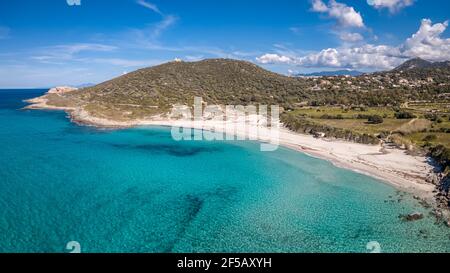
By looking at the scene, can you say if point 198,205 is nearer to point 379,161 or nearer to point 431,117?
point 379,161

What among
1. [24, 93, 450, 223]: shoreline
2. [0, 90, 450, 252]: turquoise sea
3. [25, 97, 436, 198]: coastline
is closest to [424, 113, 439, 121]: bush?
[24, 93, 450, 223]: shoreline

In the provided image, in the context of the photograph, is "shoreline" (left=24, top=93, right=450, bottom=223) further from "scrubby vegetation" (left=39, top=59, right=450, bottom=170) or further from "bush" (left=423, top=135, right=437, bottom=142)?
"bush" (left=423, top=135, right=437, bottom=142)

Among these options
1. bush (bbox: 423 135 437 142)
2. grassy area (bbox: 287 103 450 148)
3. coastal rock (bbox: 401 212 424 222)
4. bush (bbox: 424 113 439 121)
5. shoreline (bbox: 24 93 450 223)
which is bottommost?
coastal rock (bbox: 401 212 424 222)

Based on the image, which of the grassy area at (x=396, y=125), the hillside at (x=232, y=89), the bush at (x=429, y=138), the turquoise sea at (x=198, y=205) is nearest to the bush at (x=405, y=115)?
the grassy area at (x=396, y=125)

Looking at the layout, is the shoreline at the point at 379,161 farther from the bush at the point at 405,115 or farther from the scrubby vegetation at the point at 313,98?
the bush at the point at 405,115

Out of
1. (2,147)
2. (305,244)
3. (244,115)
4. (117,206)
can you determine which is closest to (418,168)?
(305,244)

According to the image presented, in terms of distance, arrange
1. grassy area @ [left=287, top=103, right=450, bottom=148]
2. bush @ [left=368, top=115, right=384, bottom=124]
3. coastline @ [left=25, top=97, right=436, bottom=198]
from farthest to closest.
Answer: bush @ [left=368, top=115, right=384, bottom=124] < grassy area @ [left=287, top=103, right=450, bottom=148] < coastline @ [left=25, top=97, right=436, bottom=198]


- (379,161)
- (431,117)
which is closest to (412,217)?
(379,161)
